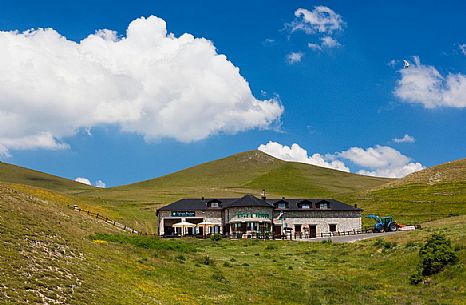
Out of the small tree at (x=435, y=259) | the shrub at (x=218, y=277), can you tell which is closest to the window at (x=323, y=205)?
the small tree at (x=435, y=259)

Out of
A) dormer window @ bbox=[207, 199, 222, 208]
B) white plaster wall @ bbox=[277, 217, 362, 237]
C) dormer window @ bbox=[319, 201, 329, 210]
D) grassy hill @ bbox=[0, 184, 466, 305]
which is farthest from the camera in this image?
dormer window @ bbox=[207, 199, 222, 208]

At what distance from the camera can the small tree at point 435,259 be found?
127ft

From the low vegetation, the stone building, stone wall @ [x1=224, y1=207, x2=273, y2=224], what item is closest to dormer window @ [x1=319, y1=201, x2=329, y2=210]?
the stone building

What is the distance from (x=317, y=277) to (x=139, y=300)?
2128cm

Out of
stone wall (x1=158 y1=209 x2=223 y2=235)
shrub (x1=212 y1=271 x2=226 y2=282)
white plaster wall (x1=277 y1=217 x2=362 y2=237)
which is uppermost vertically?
stone wall (x1=158 y1=209 x2=223 y2=235)

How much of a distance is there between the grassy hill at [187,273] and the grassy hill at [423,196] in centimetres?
5778

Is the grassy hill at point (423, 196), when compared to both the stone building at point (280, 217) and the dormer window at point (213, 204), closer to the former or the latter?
the stone building at point (280, 217)

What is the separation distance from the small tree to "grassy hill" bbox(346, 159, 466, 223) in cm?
6364

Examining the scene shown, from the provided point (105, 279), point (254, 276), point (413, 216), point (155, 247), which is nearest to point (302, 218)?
point (413, 216)

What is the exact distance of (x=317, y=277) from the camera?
43.3 metres

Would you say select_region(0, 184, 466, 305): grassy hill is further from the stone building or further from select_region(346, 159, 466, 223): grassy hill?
select_region(346, 159, 466, 223): grassy hill

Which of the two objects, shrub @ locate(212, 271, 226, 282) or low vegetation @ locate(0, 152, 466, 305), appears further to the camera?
shrub @ locate(212, 271, 226, 282)

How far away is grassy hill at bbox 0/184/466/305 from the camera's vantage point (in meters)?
24.8

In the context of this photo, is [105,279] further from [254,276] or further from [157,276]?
[254,276]
